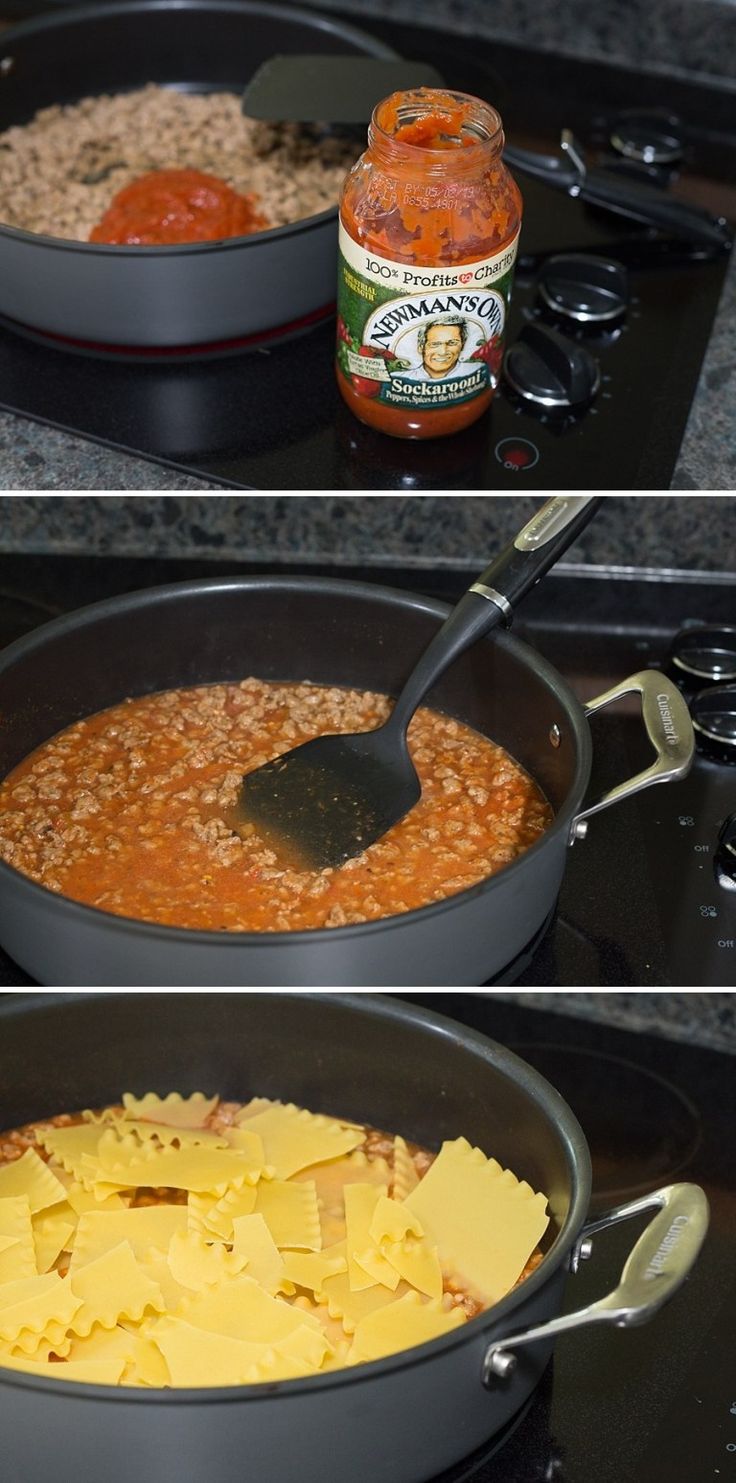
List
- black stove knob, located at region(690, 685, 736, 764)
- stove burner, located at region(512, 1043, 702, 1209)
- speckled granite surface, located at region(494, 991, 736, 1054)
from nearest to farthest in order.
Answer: black stove knob, located at region(690, 685, 736, 764) < stove burner, located at region(512, 1043, 702, 1209) < speckled granite surface, located at region(494, 991, 736, 1054)

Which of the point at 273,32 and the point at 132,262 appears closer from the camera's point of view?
the point at 132,262

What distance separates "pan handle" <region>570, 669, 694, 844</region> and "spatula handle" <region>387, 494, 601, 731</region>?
0.27ft

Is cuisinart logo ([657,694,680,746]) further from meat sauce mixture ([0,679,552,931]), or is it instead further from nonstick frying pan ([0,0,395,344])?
nonstick frying pan ([0,0,395,344])

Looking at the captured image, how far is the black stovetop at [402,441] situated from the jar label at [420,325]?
6 centimetres

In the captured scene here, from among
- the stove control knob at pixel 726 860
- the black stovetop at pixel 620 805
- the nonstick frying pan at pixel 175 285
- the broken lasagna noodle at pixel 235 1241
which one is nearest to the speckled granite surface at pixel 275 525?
the black stovetop at pixel 620 805

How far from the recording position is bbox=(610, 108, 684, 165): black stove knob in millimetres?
1398

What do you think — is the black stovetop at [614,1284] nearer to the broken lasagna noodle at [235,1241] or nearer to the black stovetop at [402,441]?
the broken lasagna noodle at [235,1241]

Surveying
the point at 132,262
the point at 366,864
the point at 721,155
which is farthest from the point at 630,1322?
the point at 721,155

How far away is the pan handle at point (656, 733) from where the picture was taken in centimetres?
87

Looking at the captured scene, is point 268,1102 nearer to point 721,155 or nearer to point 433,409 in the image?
point 433,409

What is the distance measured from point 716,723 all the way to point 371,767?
226 mm

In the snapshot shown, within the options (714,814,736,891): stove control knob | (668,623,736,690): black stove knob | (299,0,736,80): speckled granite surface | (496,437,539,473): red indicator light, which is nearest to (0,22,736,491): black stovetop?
(496,437,539,473): red indicator light

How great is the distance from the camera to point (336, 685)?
955 mm

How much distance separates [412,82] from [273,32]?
1.08 feet
